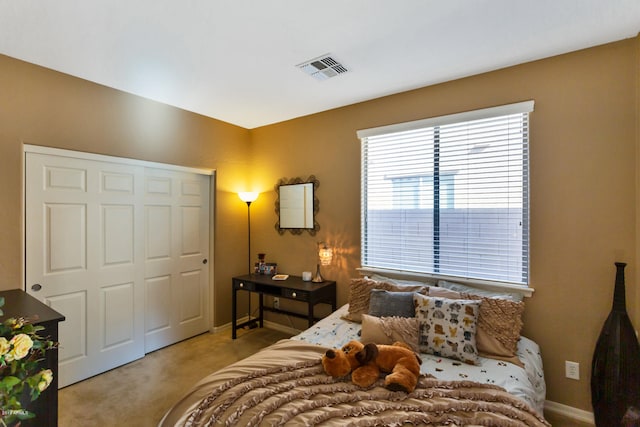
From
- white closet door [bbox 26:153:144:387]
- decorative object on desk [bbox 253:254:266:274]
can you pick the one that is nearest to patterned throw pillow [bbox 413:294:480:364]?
decorative object on desk [bbox 253:254:266:274]

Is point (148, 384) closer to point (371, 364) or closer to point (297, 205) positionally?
point (371, 364)

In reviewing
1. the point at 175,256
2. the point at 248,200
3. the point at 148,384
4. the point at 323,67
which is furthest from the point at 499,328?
the point at 175,256

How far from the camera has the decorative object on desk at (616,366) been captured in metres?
1.84

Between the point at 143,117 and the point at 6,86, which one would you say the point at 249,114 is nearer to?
the point at 143,117

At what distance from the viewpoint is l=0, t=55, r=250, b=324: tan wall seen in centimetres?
230

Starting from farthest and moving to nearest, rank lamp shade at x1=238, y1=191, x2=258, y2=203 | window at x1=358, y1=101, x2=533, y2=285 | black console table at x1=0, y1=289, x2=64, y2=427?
lamp shade at x1=238, y1=191, x2=258, y2=203 → window at x1=358, y1=101, x2=533, y2=285 → black console table at x1=0, y1=289, x2=64, y2=427

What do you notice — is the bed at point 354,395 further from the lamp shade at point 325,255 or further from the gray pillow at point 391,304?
the lamp shade at point 325,255

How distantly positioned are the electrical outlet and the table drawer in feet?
6.88

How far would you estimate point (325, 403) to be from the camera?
1.42 m

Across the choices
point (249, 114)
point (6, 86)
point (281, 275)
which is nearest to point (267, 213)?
point (281, 275)

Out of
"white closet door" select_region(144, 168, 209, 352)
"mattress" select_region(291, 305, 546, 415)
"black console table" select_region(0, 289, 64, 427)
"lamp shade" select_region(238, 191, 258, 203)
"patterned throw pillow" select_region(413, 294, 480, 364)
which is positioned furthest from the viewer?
"lamp shade" select_region(238, 191, 258, 203)

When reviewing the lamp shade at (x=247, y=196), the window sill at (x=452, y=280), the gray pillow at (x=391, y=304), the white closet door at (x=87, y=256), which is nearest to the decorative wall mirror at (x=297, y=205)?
the lamp shade at (x=247, y=196)

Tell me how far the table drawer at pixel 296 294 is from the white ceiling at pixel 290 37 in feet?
6.49

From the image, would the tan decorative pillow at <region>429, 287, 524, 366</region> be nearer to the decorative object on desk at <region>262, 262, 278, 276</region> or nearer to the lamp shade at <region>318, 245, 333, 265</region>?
the lamp shade at <region>318, 245, 333, 265</region>
